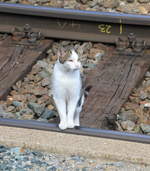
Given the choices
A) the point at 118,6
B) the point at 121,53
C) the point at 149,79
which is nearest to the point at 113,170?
the point at 149,79

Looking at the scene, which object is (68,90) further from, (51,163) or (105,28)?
(105,28)

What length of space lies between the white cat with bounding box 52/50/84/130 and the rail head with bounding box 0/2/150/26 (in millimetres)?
2034

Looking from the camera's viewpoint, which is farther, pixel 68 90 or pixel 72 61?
pixel 68 90

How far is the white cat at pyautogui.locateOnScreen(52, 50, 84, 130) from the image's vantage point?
4.44 m

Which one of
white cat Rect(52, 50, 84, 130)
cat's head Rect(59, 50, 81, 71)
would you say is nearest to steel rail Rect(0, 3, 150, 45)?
white cat Rect(52, 50, 84, 130)

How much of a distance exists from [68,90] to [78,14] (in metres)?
2.30

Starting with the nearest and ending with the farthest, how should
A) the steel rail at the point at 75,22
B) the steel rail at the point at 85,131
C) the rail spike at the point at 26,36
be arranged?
1. the steel rail at the point at 85,131
2. the steel rail at the point at 75,22
3. the rail spike at the point at 26,36

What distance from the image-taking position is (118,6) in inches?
303

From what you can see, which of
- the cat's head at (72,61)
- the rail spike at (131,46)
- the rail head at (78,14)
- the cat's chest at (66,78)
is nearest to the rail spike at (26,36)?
the rail head at (78,14)

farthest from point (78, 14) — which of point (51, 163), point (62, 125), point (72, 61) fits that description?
point (51, 163)

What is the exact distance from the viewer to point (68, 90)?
4.64m

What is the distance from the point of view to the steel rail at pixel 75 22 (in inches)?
264

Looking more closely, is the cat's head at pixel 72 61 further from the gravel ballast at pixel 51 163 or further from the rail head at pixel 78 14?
the rail head at pixel 78 14

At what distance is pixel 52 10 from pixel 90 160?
2.69 metres
